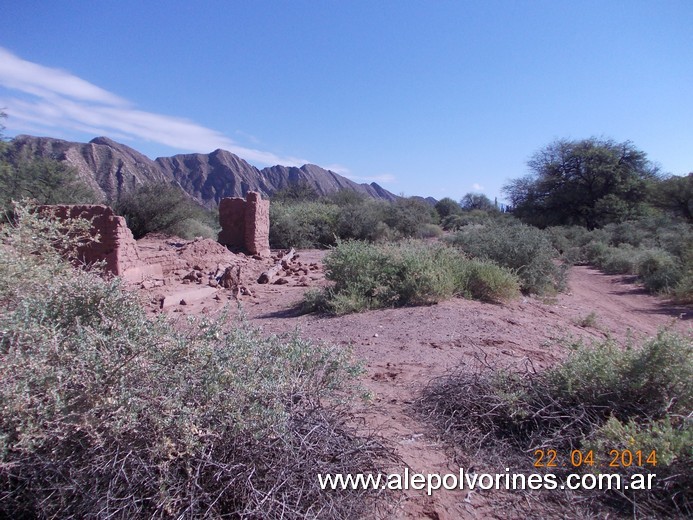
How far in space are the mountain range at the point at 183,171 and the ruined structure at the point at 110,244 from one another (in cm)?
1302

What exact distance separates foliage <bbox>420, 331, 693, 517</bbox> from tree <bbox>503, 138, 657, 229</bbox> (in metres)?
28.0

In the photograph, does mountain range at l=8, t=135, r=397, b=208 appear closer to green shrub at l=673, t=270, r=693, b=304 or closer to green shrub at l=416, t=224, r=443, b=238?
green shrub at l=416, t=224, r=443, b=238

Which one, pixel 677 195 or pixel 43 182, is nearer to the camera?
pixel 43 182

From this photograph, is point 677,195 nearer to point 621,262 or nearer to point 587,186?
point 587,186

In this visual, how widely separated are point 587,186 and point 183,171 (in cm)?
4704

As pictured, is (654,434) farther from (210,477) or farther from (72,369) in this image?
(72,369)

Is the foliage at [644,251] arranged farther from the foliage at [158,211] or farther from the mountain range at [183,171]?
the mountain range at [183,171]

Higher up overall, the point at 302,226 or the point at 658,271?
the point at 658,271

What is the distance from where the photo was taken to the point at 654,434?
302 cm

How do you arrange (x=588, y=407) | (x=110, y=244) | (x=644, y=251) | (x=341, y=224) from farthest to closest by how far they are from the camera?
(x=341, y=224) → (x=644, y=251) → (x=110, y=244) → (x=588, y=407)

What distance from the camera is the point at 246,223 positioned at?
1631 cm

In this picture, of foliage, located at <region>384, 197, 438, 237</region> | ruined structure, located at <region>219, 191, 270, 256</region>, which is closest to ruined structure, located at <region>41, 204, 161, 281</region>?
ruined structure, located at <region>219, 191, 270, 256</region>

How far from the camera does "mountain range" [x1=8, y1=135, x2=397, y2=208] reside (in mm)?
40750

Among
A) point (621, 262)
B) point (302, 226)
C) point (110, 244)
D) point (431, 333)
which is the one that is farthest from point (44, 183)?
point (621, 262)
